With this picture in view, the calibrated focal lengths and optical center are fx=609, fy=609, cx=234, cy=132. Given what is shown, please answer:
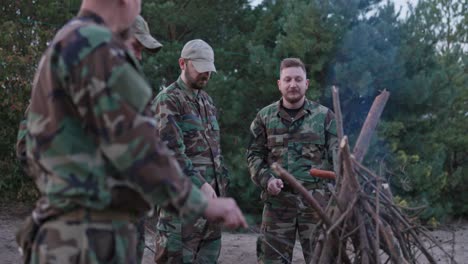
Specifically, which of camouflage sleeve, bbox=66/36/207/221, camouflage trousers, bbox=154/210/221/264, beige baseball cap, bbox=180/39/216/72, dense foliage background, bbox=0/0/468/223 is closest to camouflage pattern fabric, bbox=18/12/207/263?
camouflage sleeve, bbox=66/36/207/221

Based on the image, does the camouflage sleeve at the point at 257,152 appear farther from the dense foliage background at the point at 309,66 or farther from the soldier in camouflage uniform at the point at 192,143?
the dense foliage background at the point at 309,66

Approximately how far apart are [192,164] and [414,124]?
5.92 metres

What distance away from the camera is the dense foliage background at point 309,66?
28.4 ft

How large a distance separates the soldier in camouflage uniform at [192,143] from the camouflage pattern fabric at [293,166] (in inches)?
18.1

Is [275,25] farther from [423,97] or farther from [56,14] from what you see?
[56,14]

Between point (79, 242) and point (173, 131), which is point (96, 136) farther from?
point (173, 131)

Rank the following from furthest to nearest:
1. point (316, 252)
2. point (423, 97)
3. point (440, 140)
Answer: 1. point (440, 140)
2. point (423, 97)
3. point (316, 252)

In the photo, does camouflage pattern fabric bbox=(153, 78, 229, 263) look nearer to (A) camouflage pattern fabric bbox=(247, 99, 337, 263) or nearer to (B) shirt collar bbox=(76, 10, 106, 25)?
(A) camouflage pattern fabric bbox=(247, 99, 337, 263)

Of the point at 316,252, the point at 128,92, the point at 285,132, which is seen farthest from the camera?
the point at 285,132

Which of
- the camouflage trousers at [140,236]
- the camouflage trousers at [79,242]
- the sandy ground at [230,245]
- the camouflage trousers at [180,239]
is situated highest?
the camouflage trousers at [79,242]

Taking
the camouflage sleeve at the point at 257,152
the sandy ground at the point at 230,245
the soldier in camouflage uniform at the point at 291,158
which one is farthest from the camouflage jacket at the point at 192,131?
the sandy ground at the point at 230,245

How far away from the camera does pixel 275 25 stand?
31.2ft

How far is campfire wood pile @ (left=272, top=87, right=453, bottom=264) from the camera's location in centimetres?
314

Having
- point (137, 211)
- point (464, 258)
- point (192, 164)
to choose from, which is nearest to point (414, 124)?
point (464, 258)
